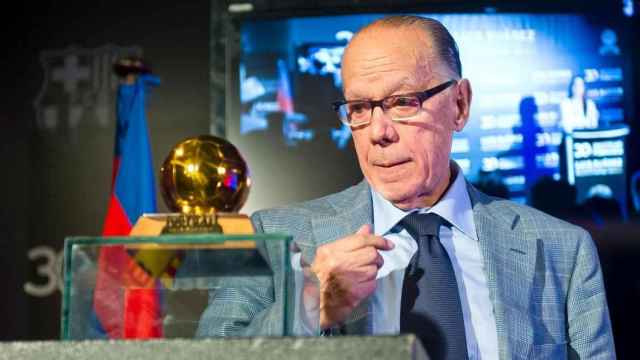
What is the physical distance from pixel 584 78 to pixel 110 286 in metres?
2.70

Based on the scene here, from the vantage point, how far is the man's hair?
5.49 feet

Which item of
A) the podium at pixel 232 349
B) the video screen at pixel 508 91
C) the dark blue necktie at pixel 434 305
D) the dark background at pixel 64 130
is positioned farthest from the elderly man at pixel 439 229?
the dark background at pixel 64 130

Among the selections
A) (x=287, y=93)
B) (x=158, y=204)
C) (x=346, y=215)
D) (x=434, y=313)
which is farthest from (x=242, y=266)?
(x=158, y=204)

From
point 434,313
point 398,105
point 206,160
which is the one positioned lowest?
point 434,313

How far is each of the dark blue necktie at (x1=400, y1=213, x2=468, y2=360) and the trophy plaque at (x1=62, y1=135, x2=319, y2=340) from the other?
1.68 feet

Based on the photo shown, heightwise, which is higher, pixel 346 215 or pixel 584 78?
pixel 584 78

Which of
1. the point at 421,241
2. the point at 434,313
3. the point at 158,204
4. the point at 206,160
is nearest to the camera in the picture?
the point at 206,160

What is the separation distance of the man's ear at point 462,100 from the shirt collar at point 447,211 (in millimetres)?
146

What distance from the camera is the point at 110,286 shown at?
2.87ft

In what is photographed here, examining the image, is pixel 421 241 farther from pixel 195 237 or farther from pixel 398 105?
pixel 195 237

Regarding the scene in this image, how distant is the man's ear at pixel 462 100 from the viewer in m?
1.79

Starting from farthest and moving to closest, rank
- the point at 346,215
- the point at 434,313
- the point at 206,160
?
the point at 346,215 → the point at 434,313 → the point at 206,160

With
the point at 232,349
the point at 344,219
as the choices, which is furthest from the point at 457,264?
the point at 232,349

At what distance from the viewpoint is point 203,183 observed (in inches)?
36.7
